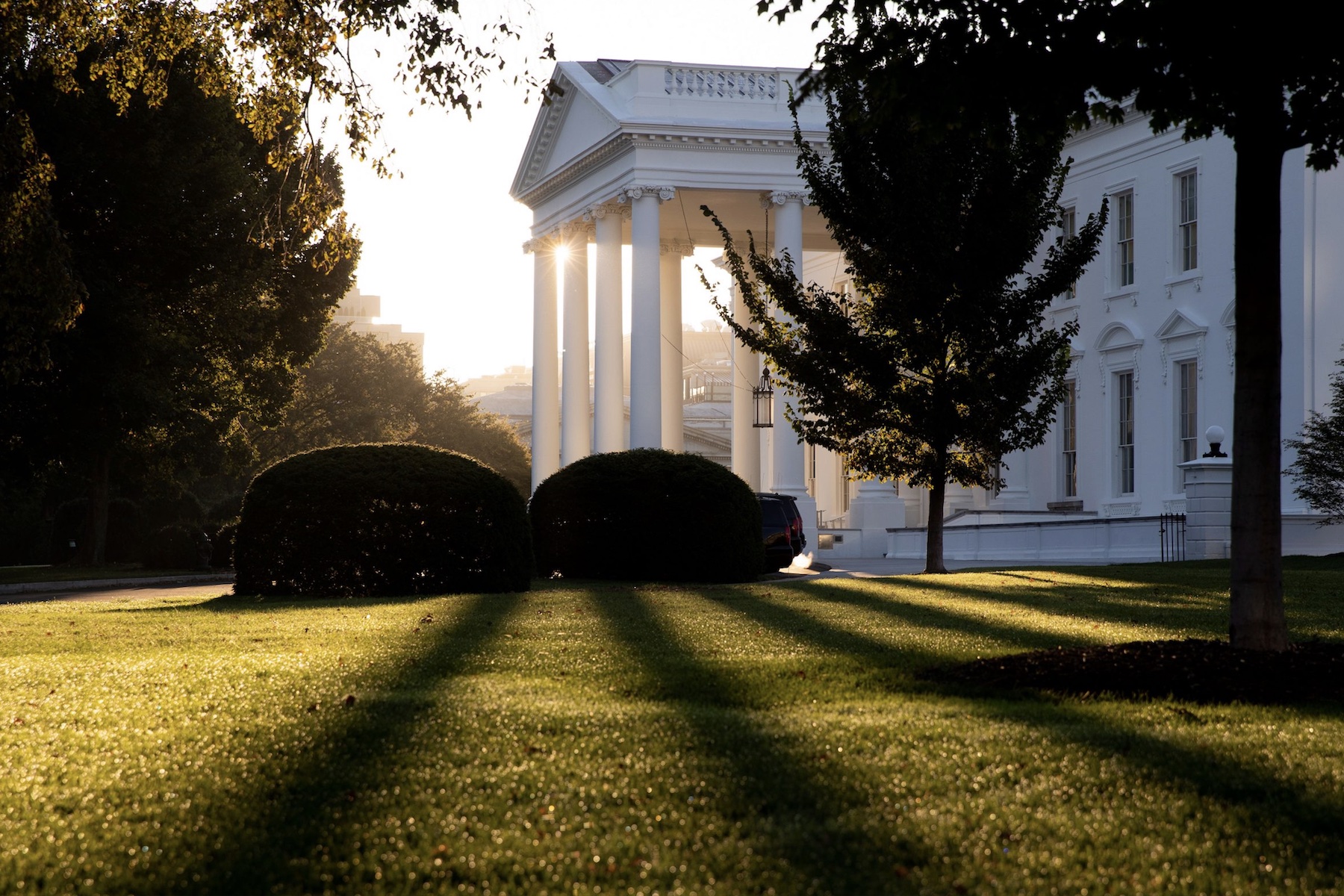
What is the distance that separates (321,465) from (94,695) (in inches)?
414

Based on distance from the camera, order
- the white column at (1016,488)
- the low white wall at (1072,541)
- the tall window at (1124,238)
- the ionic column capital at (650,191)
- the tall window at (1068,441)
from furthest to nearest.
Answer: the ionic column capital at (650,191)
the white column at (1016,488)
the tall window at (1068,441)
the tall window at (1124,238)
the low white wall at (1072,541)

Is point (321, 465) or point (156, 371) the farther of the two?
point (156, 371)

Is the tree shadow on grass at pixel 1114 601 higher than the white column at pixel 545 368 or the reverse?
the reverse

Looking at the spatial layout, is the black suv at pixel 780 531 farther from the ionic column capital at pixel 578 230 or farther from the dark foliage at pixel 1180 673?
the ionic column capital at pixel 578 230

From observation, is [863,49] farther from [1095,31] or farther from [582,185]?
[582,185]

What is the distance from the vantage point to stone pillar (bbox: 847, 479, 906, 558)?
4341cm

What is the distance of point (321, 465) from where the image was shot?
58.9 feet

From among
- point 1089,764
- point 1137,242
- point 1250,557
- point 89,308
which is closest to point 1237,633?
point 1250,557

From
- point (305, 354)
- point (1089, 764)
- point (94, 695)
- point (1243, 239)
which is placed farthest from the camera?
point (305, 354)

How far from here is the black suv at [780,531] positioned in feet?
93.4

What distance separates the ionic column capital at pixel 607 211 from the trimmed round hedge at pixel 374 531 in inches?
1118

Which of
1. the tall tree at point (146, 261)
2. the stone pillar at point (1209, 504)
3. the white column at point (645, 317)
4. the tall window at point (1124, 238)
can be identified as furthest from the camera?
the white column at point (645, 317)

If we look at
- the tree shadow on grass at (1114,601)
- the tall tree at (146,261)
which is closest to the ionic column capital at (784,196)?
the tall tree at (146,261)

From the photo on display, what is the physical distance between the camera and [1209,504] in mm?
27641
